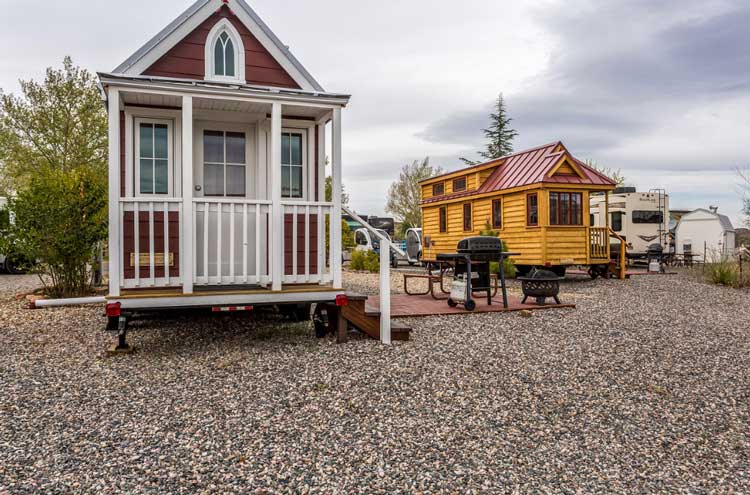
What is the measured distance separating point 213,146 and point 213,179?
0.44m

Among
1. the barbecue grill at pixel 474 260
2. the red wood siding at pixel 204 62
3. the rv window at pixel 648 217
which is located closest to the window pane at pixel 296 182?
the red wood siding at pixel 204 62

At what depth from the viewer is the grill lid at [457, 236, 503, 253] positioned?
793 centimetres

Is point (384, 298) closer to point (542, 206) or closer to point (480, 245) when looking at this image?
point (480, 245)

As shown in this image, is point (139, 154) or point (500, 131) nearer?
point (139, 154)

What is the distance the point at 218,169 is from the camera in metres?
6.66

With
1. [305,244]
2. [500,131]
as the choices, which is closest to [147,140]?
[305,244]

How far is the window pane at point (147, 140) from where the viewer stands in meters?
6.21

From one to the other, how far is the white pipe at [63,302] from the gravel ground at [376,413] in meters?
2.06

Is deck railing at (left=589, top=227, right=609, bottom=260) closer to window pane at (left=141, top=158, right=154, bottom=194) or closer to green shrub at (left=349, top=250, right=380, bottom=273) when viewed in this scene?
green shrub at (left=349, top=250, right=380, bottom=273)

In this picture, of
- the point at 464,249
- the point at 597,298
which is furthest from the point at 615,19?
the point at 464,249

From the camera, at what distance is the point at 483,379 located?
14.5ft

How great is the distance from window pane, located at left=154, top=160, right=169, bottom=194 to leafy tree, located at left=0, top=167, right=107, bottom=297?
324 centimetres

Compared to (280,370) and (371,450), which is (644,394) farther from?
(280,370)

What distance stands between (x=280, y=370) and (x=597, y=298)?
25.5 ft
